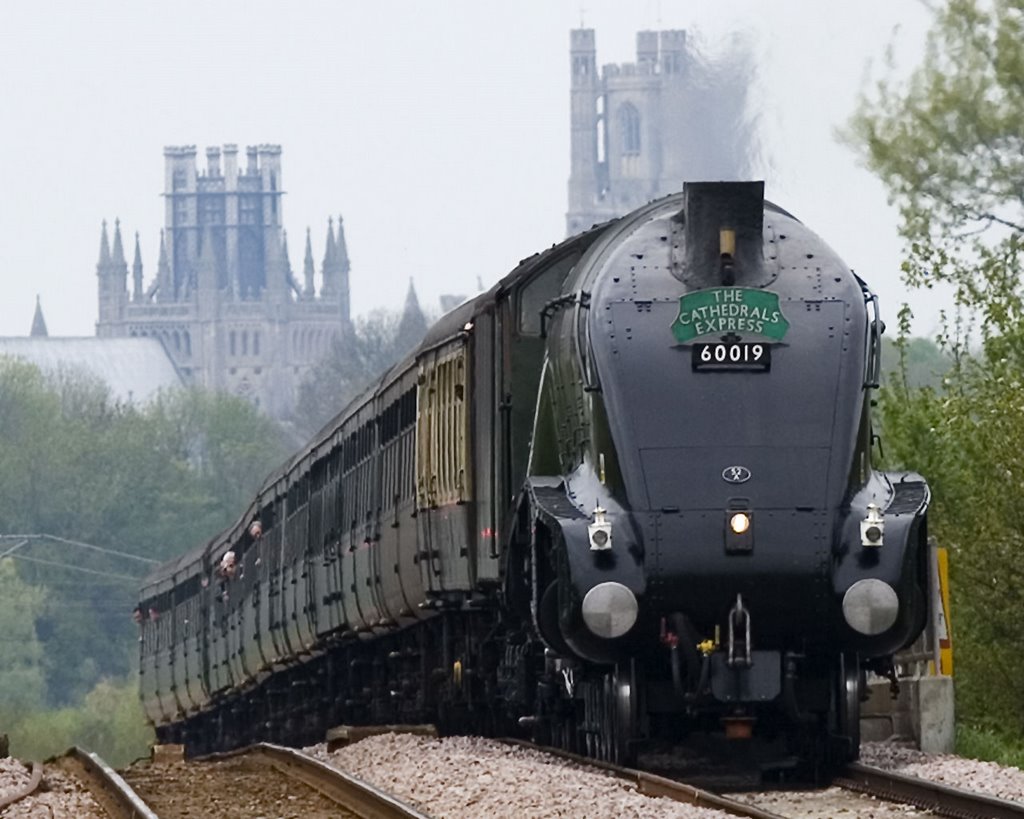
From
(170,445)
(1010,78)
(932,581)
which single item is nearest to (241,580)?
(1010,78)

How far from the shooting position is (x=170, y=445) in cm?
18988

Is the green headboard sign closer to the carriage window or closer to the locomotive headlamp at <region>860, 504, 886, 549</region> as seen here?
the locomotive headlamp at <region>860, 504, 886, 549</region>

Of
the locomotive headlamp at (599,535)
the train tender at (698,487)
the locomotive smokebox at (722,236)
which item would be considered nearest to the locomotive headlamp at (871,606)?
the train tender at (698,487)

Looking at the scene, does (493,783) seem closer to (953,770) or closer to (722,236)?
(953,770)

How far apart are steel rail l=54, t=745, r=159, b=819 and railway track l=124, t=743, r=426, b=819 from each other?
18cm

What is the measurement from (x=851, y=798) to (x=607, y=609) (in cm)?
180

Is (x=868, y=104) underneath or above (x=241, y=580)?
above

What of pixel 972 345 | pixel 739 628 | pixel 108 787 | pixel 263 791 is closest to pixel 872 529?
pixel 739 628

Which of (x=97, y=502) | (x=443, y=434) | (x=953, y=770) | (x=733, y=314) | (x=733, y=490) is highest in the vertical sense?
(x=97, y=502)

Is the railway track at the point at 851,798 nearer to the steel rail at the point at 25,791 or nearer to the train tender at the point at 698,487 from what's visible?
the train tender at the point at 698,487

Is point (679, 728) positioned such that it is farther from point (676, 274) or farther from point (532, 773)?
point (676, 274)

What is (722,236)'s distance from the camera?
18.8 metres

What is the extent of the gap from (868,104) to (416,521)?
15.5 metres

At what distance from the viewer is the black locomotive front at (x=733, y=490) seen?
18156 millimetres
